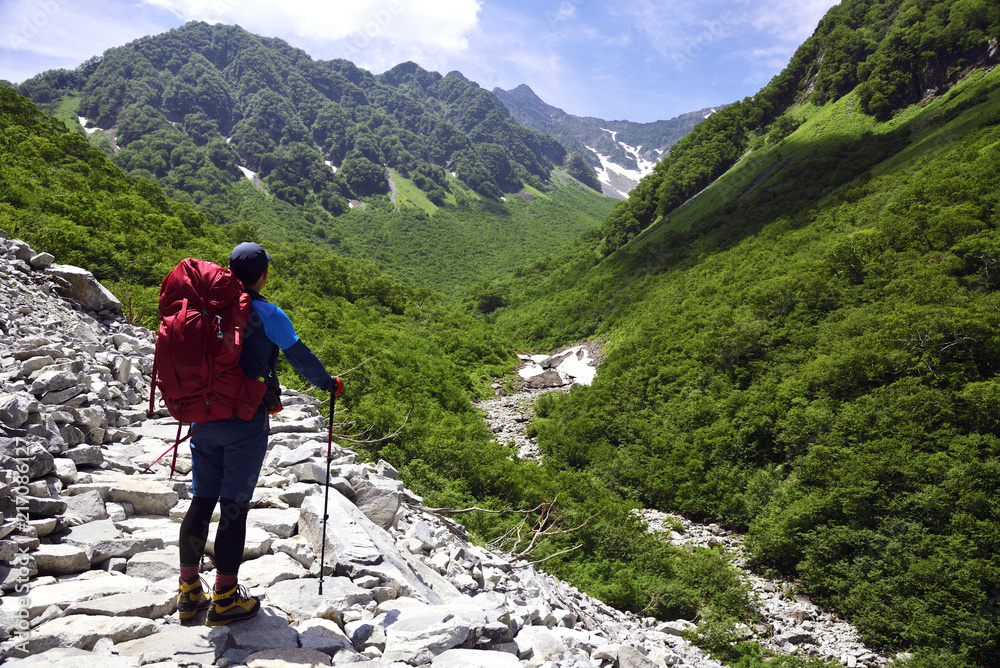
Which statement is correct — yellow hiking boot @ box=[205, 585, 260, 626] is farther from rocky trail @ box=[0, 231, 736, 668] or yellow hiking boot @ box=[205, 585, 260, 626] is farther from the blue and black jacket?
the blue and black jacket

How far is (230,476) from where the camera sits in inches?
145

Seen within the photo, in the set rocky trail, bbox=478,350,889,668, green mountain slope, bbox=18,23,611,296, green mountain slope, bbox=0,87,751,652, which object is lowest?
rocky trail, bbox=478,350,889,668

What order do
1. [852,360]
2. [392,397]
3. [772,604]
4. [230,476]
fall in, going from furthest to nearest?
1. [392,397]
2. [852,360]
3. [772,604]
4. [230,476]

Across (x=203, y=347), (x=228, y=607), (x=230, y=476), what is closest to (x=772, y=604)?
(x=228, y=607)

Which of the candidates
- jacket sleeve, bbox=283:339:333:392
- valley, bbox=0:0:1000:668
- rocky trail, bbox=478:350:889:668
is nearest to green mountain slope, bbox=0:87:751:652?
valley, bbox=0:0:1000:668

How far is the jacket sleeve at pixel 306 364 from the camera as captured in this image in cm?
381

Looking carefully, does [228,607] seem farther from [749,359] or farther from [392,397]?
[749,359]

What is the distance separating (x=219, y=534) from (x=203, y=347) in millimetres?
1456

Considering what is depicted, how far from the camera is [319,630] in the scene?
393cm

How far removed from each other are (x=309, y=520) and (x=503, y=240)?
123m

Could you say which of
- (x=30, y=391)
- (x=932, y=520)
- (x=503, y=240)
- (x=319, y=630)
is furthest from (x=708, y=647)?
(x=503, y=240)

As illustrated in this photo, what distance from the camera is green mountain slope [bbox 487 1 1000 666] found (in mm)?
14398

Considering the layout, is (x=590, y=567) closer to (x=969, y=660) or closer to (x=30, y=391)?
(x=969, y=660)

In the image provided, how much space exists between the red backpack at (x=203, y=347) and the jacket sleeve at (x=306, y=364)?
34cm
